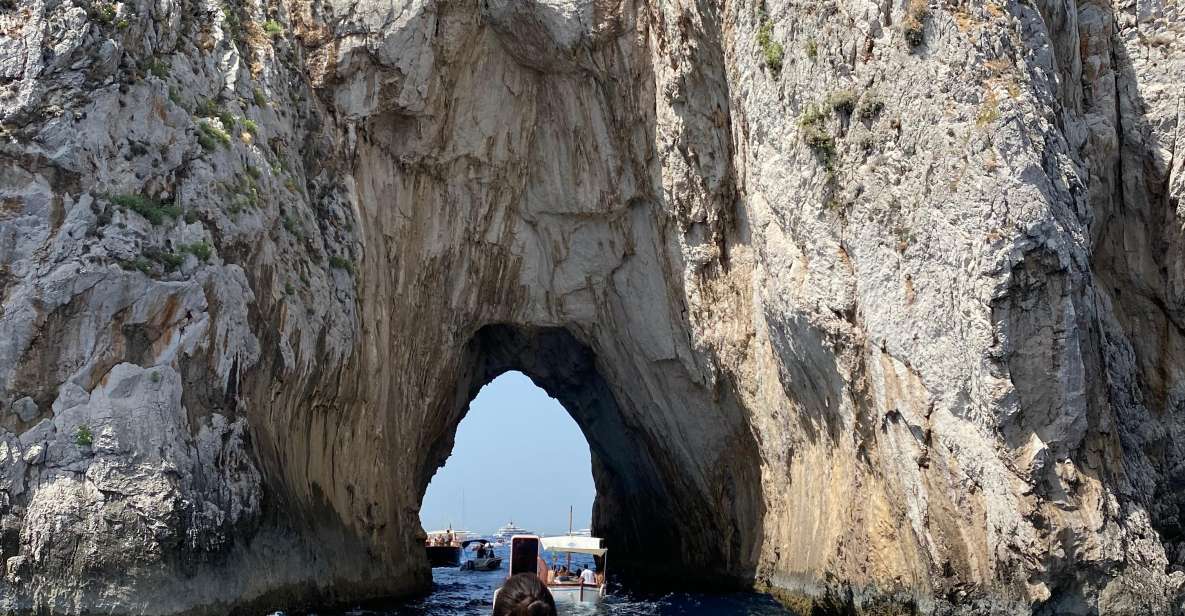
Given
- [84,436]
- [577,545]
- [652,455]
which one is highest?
[652,455]

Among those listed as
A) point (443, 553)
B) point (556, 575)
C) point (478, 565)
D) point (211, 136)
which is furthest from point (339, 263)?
point (443, 553)

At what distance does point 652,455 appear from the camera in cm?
2948

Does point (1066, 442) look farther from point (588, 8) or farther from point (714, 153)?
point (588, 8)

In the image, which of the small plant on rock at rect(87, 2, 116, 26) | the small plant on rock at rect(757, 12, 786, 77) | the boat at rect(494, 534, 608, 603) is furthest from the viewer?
the boat at rect(494, 534, 608, 603)

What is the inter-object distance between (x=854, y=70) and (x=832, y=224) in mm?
2875

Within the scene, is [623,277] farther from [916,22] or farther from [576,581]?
[916,22]

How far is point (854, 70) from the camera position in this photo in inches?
736

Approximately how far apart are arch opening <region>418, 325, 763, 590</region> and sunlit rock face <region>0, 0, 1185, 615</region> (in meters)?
0.27

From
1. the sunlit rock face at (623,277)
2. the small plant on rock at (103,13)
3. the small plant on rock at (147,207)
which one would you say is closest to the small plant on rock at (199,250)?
the sunlit rock face at (623,277)

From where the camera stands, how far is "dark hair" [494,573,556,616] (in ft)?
11.6

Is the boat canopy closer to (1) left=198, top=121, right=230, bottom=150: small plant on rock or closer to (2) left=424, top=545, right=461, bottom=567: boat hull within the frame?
(1) left=198, top=121, right=230, bottom=150: small plant on rock

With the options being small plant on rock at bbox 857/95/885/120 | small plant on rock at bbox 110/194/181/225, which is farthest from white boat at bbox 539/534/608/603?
small plant on rock at bbox 110/194/181/225

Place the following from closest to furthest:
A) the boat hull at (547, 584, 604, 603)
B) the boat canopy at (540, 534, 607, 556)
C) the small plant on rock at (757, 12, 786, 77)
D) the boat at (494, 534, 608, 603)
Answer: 1. the small plant on rock at (757, 12, 786, 77)
2. the boat hull at (547, 584, 604, 603)
3. the boat at (494, 534, 608, 603)
4. the boat canopy at (540, 534, 607, 556)

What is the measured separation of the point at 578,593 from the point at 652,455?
528cm
